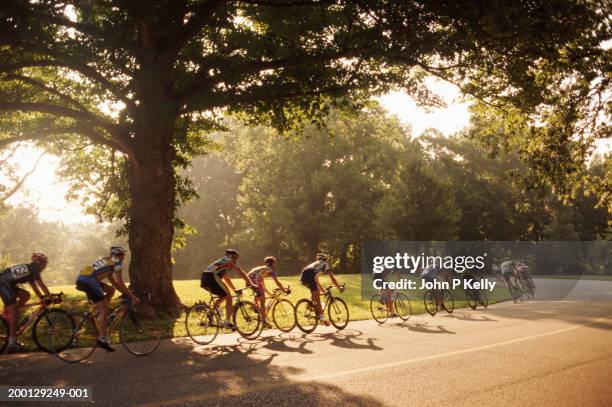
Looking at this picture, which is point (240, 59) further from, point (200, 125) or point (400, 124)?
point (400, 124)

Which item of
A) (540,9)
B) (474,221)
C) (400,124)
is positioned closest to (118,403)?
(540,9)

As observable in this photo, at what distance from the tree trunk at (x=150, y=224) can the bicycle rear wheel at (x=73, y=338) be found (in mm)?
5450

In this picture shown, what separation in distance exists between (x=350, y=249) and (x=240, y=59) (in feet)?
131

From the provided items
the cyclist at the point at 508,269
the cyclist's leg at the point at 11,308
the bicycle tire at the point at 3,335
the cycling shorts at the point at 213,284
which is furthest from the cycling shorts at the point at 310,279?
the cyclist at the point at 508,269

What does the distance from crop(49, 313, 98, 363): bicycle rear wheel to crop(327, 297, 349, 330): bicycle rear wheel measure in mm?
5943

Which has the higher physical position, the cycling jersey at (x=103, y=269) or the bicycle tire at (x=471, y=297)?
the cycling jersey at (x=103, y=269)

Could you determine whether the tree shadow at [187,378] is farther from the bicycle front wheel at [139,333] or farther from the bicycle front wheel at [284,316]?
the bicycle front wheel at [284,316]

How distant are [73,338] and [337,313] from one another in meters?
6.55

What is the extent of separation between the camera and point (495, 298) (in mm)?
24578

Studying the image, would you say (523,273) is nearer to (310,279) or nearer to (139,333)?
(310,279)

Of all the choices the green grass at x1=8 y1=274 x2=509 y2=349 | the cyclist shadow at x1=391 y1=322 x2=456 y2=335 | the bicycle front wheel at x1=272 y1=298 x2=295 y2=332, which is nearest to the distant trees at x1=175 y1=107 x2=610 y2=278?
the green grass at x1=8 y1=274 x2=509 y2=349

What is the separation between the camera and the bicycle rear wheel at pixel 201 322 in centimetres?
1113

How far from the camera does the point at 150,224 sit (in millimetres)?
15062

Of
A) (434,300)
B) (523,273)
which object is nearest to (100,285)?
(434,300)
